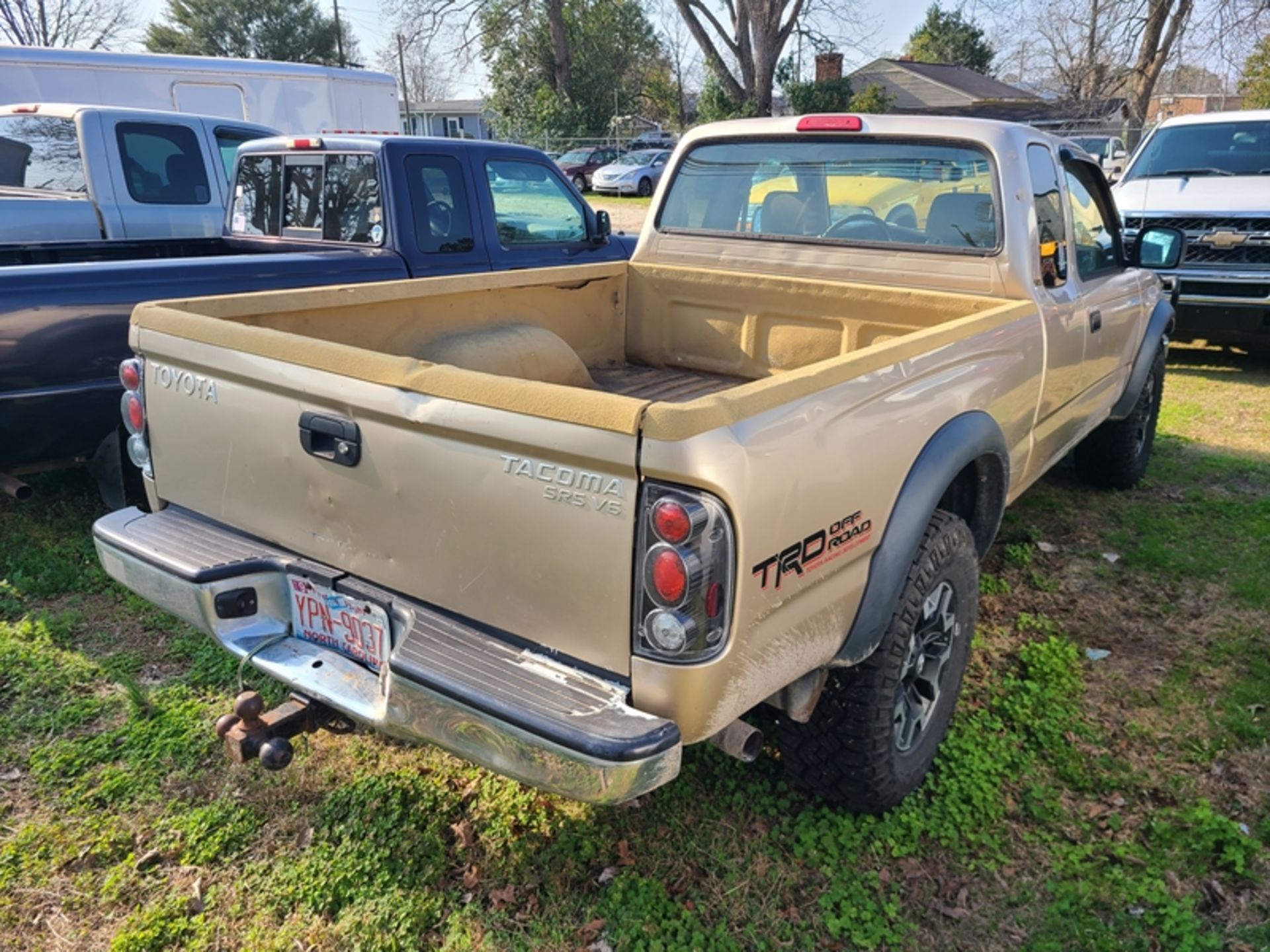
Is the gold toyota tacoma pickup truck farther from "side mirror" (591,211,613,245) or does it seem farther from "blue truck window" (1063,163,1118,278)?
"side mirror" (591,211,613,245)

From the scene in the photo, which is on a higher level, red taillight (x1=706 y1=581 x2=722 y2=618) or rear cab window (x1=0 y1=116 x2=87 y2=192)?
rear cab window (x1=0 y1=116 x2=87 y2=192)

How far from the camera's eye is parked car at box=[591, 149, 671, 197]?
26.5 m

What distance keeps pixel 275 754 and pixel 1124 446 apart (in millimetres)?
4642

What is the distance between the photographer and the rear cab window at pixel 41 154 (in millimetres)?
7340

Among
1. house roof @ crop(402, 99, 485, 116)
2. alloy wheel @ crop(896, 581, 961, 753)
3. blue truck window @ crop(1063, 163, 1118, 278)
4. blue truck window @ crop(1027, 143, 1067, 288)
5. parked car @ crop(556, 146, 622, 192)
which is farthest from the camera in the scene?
house roof @ crop(402, 99, 485, 116)

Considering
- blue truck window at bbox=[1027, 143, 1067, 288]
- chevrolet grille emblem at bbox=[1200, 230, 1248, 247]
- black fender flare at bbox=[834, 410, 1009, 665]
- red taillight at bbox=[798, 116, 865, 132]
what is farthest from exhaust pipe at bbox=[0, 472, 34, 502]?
chevrolet grille emblem at bbox=[1200, 230, 1248, 247]

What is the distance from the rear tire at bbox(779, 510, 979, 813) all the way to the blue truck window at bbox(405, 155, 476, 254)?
150 inches

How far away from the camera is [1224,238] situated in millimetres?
7559

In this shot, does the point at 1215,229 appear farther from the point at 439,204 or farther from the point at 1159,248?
the point at 439,204

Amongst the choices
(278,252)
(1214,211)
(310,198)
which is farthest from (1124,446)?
(278,252)

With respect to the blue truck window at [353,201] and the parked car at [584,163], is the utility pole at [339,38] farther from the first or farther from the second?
the blue truck window at [353,201]

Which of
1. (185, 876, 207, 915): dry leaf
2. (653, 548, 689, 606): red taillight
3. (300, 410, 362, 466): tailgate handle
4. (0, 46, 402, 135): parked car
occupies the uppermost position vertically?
(0, 46, 402, 135): parked car

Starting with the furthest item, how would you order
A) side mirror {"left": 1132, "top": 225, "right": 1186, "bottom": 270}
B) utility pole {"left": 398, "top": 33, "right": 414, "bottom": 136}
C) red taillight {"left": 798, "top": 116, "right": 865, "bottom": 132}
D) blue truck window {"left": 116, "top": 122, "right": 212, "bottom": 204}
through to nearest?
utility pole {"left": 398, "top": 33, "right": 414, "bottom": 136} < blue truck window {"left": 116, "top": 122, "right": 212, "bottom": 204} < side mirror {"left": 1132, "top": 225, "right": 1186, "bottom": 270} < red taillight {"left": 798, "top": 116, "right": 865, "bottom": 132}

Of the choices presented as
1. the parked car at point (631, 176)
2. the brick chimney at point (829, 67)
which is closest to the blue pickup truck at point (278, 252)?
the parked car at point (631, 176)
